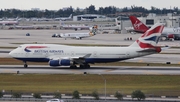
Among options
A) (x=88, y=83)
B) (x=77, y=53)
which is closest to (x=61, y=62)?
(x=77, y=53)

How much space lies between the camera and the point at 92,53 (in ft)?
278

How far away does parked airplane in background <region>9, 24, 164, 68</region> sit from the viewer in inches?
3300

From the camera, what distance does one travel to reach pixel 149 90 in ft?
205

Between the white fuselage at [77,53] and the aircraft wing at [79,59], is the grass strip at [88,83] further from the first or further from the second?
the white fuselage at [77,53]

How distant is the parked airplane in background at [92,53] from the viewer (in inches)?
3300

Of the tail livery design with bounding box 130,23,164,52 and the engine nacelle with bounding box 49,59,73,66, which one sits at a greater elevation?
the tail livery design with bounding box 130,23,164,52

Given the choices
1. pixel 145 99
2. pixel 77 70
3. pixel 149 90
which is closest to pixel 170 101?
pixel 145 99

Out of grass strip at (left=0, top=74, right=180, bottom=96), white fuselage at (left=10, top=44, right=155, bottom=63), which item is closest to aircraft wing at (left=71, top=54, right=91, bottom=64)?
white fuselage at (left=10, top=44, right=155, bottom=63)

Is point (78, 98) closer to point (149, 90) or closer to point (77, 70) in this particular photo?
point (149, 90)

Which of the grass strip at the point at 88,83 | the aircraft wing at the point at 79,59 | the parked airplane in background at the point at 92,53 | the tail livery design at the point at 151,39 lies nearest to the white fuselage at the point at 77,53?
the parked airplane in background at the point at 92,53

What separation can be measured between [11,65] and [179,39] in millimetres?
95164

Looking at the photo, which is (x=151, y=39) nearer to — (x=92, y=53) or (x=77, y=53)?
(x=92, y=53)

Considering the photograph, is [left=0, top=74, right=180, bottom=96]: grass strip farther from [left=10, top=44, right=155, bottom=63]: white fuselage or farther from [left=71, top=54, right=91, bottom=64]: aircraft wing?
[left=10, top=44, right=155, bottom=63]: white fuselage

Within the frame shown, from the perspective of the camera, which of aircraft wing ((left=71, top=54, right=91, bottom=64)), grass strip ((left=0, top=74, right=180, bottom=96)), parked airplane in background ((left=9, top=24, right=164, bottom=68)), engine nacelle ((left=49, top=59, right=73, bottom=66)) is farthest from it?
aircraft wing ((left=71, top=54, right=91, bottom=64))
